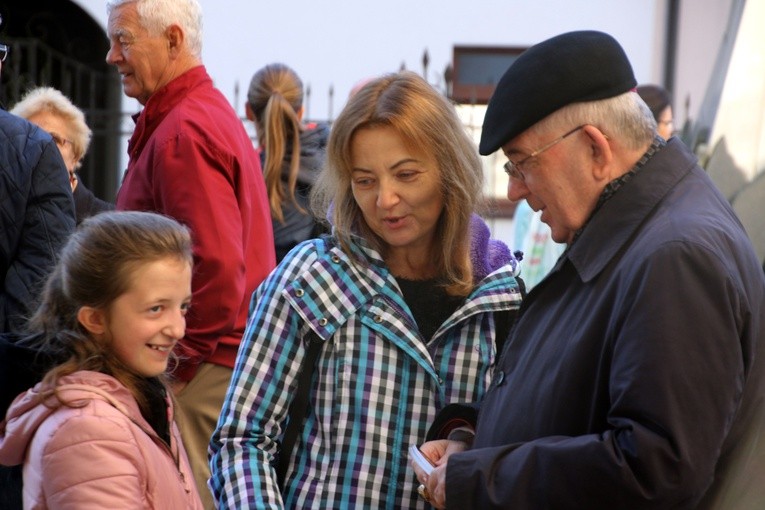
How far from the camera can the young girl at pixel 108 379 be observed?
2.35 m

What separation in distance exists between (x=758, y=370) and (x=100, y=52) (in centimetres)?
987

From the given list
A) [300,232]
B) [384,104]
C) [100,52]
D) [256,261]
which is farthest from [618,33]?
[384,104]

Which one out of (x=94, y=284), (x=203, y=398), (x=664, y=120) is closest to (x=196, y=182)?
(x=203, y=398)

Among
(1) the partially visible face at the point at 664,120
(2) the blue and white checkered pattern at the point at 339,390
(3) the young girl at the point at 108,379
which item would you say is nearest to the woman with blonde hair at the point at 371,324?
(2) the blue and white checkered pattern at the point at 339,390

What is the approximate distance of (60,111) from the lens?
4750mm

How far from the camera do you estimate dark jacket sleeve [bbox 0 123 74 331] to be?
11.4ft

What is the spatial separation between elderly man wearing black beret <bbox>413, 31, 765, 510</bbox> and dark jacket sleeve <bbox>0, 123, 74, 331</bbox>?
159 centimetres

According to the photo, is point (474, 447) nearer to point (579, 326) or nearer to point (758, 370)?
point (579, 326)

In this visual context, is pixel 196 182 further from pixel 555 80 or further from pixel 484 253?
pixel 555 80

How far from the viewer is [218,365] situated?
382 centimetres

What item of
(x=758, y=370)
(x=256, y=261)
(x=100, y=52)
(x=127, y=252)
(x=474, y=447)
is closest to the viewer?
(x=758, y=370)

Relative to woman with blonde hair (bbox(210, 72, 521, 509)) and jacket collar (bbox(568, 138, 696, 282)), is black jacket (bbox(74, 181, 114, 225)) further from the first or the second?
jacket collar (bbox(568, 138, 696, 282))

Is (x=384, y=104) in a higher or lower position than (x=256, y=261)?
higher

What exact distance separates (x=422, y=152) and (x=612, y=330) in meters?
0.77
